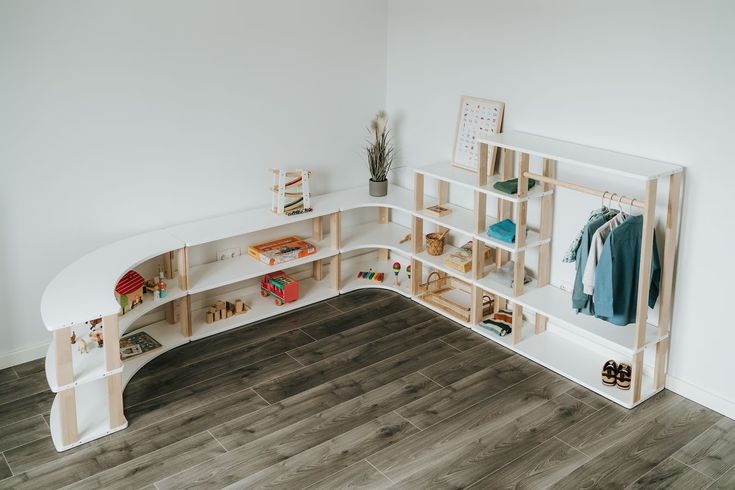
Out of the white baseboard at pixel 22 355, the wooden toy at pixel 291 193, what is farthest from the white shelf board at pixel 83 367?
the wooden toy at pixel 291 193

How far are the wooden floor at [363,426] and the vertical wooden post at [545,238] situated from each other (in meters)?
0.31

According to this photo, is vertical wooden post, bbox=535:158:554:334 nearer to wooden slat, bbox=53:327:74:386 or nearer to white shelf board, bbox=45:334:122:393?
white shelf board, bbox=45:334:122:393

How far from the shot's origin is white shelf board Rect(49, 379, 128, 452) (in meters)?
3.41

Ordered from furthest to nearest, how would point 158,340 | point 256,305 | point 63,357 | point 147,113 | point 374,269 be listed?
point 374,269, point 256,305, point 158,340, point 147,113, point 63,357

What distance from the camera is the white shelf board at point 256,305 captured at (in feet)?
14.6

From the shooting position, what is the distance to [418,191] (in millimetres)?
4645

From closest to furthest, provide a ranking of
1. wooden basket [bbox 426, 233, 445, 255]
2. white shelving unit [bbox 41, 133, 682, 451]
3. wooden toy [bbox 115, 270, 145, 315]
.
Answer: white shelving unit [bbox 41, 133, 682, 451]
wooden toy [bbox 115, 270, 145, 315]
wooden basket [bbox 426, 233, 445, 255]

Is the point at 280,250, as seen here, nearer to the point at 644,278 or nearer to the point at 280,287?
the point at 280,287

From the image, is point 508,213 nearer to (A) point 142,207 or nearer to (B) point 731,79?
(B) point 731,79

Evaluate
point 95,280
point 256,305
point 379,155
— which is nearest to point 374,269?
point 379,155

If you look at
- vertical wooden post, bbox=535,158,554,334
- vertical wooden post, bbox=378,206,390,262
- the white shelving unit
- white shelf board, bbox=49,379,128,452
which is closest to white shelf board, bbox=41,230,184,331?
the white shelving unit

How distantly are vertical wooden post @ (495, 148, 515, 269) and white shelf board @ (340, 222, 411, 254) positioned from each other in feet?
2.07

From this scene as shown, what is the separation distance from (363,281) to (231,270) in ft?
3.29

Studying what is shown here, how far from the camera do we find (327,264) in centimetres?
528
